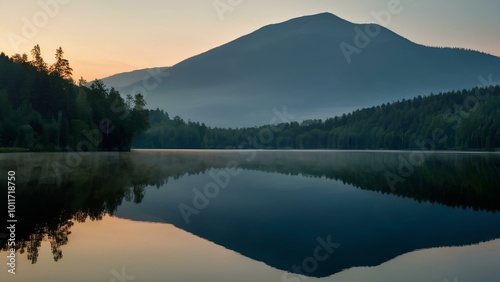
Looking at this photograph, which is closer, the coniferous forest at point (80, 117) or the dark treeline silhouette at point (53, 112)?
the dark treeline silhouette at point (53, 112)

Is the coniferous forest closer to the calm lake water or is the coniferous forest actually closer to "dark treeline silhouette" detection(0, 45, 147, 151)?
"dark treeline silhouette" detection(0, 45, 147, 151)

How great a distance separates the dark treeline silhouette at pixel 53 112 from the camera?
276 feet

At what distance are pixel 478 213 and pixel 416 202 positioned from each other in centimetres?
352

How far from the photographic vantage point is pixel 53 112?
3878 inches

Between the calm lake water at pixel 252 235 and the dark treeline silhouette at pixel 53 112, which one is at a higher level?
the dark treeline silhouette at pixel 53 112

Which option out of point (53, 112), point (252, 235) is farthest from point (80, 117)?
point (252, 235)

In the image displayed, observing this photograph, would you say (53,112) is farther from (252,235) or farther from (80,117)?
(252,235)

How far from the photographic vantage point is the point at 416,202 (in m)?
22.5

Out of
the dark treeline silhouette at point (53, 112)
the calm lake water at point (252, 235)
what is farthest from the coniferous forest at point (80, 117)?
the calm lake water at point (252, 235)

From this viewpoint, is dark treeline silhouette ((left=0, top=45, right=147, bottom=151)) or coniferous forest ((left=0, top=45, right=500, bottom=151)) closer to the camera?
dark treeline silhouette ((left=0, top=45, right=147, bottom=151))

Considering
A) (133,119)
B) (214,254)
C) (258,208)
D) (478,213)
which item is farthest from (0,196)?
(133,119)

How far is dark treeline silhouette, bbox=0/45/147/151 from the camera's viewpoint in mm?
84062

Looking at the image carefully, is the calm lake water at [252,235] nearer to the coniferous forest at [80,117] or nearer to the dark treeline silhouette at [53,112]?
the dark treeline silhouette at [53,112]

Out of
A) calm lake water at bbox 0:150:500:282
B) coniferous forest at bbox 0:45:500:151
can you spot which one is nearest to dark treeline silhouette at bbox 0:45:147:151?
coniferous forest at bbox 0:45:500:151
